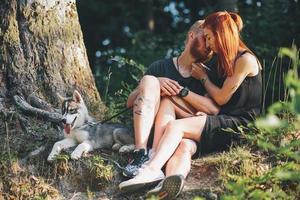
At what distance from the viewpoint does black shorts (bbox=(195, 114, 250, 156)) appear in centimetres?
597

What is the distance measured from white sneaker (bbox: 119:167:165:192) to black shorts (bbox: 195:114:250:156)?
2.01 feet

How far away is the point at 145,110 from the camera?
5.91 metres

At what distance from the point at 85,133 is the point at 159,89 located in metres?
0.89

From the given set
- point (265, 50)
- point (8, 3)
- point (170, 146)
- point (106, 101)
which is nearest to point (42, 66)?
point (8, 3)

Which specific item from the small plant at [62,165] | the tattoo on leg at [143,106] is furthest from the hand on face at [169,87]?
the small plant at [62,165]

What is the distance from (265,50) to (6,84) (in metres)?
4.07

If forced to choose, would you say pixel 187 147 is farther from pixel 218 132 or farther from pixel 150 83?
pixel 150 83

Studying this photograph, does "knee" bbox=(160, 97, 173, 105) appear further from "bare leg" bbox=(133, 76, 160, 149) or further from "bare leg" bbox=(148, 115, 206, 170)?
"bare leg" bbox=(148, 115, 206, 170)

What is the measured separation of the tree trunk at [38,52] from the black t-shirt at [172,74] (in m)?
1.07

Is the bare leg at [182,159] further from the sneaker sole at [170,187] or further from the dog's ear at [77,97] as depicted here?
the dog's ear at [77,97]

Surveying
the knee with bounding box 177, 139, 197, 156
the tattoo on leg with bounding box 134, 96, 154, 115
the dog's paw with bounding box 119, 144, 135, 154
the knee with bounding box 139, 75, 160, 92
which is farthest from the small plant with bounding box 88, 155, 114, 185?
the knee with bounding box 139, 75, 160, 92

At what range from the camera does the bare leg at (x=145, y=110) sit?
232 inches

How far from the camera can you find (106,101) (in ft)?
26.9

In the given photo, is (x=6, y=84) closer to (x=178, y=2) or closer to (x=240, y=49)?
(x=240, y=49)
